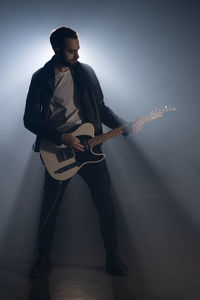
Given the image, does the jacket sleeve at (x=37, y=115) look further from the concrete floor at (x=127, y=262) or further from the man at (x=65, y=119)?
the concrete floor at (x=127, y=262)

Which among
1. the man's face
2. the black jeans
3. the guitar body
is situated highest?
the man's face

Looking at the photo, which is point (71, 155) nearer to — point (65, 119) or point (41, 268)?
point (65, 119)

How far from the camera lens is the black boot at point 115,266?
6.97 ft

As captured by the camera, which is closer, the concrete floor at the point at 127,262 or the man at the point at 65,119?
Result: the concrete floor at the point at 127,262

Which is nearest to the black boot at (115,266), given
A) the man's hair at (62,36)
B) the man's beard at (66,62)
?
the man's beard at (66,62)

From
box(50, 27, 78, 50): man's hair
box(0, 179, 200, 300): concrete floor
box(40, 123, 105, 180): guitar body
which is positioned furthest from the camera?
box(50, 27, 78, 50): man's hair

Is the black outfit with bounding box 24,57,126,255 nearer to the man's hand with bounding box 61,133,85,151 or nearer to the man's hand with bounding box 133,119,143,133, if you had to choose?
the man's hand with bounding box 61,133,85,151

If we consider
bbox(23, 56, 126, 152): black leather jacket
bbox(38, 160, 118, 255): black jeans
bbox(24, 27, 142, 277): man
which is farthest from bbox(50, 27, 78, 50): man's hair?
bbox(38, 160, 118, 255): black jeans

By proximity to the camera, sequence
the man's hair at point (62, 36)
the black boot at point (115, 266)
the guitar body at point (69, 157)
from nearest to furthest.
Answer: the black boot at point (115, 266), the guitar body at point (69, 157), the man's hair at point (62, 36)

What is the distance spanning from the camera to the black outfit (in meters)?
2.21

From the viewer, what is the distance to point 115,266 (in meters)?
2.14

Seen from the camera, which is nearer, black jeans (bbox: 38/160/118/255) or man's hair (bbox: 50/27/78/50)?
black jeans (bbox: 38/160/118/255)

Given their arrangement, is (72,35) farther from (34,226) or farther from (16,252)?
(34,226)

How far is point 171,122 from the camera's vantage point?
186 inches
